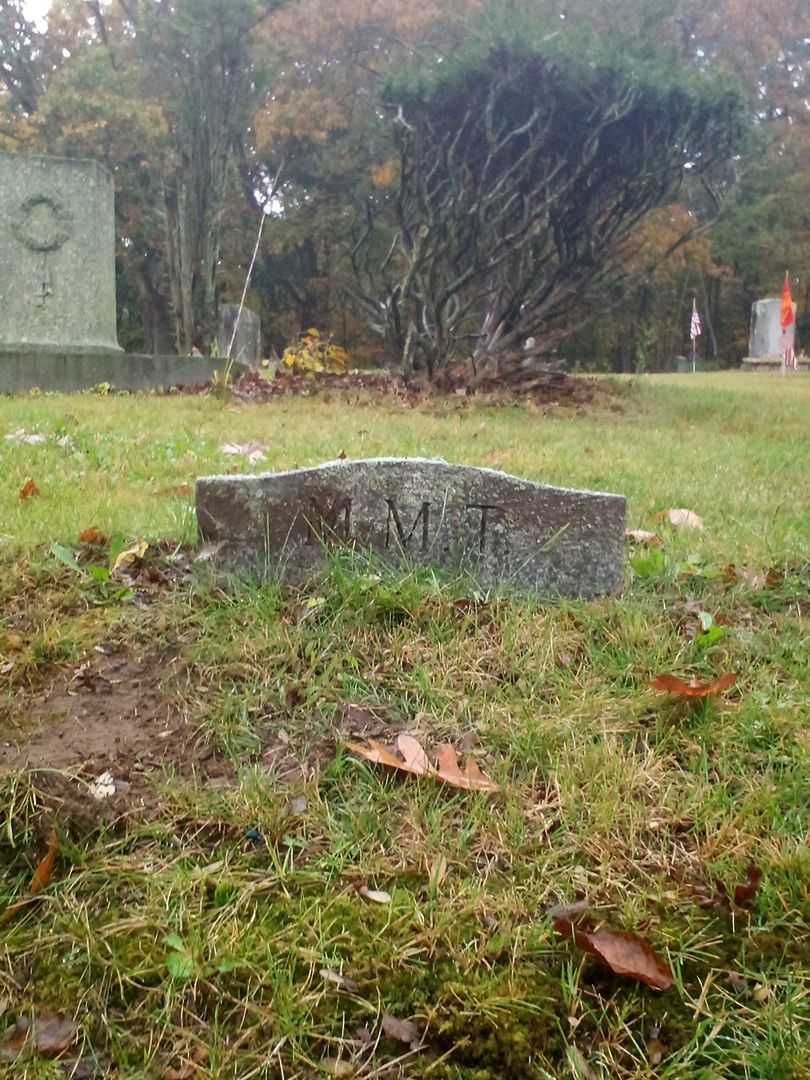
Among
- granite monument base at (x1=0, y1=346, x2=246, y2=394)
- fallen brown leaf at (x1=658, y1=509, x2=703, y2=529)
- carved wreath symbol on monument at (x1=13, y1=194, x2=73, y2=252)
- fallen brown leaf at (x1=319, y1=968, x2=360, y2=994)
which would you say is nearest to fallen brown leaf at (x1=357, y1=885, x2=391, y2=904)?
Result: fallen brown leaf at (x1=319, y1=968, x2=360, y2=994)

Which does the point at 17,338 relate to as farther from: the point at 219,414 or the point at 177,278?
the point at 177,278

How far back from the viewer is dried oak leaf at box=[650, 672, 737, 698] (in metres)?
2.38

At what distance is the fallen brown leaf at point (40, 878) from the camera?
6.11 feet

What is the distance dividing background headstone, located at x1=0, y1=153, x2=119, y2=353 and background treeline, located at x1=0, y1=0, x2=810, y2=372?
121 inches

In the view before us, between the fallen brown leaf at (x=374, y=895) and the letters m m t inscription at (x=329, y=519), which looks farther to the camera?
the letters m m t inscription at (x=329, y=519)

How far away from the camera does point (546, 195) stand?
10961mm

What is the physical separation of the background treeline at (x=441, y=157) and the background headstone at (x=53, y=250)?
3.08m

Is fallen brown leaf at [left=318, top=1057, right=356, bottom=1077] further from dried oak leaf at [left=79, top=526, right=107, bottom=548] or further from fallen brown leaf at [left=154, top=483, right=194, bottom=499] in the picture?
fallen brown leaf at [left=154, top=483, right=194, bottom=499]

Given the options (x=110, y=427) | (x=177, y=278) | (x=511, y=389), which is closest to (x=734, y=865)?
(x=110, y=427)

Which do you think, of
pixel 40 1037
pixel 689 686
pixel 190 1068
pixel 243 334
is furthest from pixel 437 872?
pixel 243 334

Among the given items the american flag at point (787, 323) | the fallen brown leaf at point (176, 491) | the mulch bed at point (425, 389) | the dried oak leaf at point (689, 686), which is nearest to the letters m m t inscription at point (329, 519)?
the dried oak leaf at point (689, 686)

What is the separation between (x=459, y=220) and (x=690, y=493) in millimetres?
7340

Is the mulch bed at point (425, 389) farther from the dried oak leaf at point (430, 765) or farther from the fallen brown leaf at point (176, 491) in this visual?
the dried oak leaf at point (430, 765)

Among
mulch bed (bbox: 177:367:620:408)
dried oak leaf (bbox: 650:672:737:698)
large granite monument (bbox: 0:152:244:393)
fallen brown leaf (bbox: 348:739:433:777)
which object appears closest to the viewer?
fallen brown leaf (bbox: 348:739:433:777)
